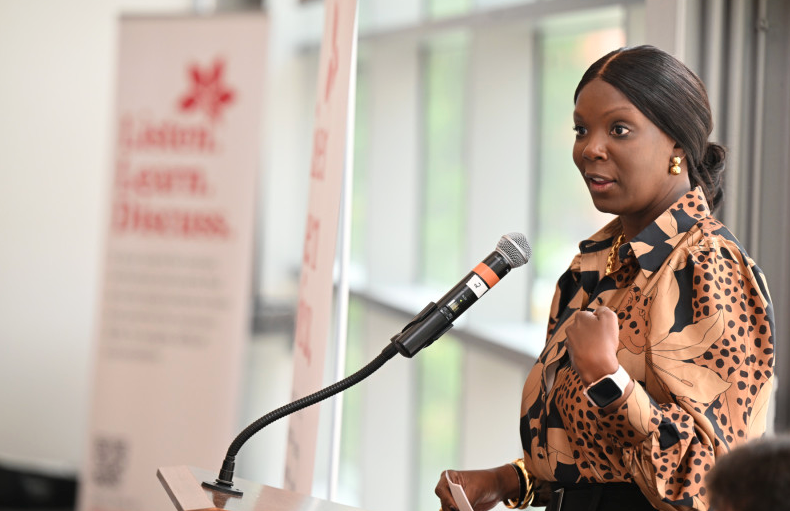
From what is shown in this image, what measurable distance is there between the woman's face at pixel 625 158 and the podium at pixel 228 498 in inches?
22.2

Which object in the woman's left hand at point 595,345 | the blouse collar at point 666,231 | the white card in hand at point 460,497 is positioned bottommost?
the white card in hand at point 460,497

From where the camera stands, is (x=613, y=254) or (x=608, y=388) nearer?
(x=608, y=388)

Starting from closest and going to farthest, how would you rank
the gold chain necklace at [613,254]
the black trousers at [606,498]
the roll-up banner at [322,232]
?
1. the black trousers at [606,498]
2. the gold chain necklace at [613,254]
3. the roll-up banner at [322,232]

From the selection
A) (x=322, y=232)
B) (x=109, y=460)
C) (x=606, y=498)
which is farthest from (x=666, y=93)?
(x=109, y=460)

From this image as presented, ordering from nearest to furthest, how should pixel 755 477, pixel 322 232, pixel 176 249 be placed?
pixel 755 477 → pixel 322 232 → pixel 176 249

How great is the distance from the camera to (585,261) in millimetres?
1413

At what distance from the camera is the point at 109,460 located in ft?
12.4

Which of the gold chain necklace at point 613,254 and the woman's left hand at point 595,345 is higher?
the gold chain necklace at point 613,254

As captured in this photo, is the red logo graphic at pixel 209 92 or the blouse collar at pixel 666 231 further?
the red logo graphic at pixel 209 92

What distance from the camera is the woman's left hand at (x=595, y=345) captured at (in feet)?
3.67

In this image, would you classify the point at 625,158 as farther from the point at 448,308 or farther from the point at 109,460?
the point at 109,460

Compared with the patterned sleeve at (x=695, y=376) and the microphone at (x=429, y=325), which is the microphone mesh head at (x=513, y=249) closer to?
the microphone at (x=429, y=325)

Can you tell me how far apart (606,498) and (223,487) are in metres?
0.53

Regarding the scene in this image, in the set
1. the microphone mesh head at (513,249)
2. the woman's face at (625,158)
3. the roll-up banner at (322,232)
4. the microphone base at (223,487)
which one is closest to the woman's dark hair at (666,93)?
the woman's face at (625,158)
